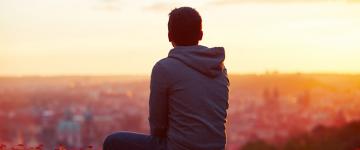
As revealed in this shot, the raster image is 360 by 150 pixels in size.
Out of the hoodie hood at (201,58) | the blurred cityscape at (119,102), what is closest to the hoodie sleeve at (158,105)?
the hoodie hood at (201,58)

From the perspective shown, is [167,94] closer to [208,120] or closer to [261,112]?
[208,120]

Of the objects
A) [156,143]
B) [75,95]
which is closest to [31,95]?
[75,95]

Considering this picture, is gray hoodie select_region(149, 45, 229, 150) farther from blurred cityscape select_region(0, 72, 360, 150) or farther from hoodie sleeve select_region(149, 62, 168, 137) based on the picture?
blurred cityscape select_region(0, 72, 360, 150)

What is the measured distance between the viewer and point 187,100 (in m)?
3.95

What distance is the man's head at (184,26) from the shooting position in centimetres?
396

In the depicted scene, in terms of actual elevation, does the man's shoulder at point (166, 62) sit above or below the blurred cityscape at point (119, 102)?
above

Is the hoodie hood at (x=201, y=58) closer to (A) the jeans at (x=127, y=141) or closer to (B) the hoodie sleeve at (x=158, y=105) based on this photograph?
(B) the hoodie sleeve at (x=158, y=105)

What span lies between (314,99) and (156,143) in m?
28.9

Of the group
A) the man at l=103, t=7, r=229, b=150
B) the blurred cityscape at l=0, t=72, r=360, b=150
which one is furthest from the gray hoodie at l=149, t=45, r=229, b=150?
the blurred cityscape at l=0, t=72, r=360, b=150

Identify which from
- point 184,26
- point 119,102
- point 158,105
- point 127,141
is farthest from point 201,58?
point 119,102

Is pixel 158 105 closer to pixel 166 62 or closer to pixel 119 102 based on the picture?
pixel 166 62

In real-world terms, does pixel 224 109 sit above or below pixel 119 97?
above

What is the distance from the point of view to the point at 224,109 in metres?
4.11

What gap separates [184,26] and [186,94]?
0.34m
